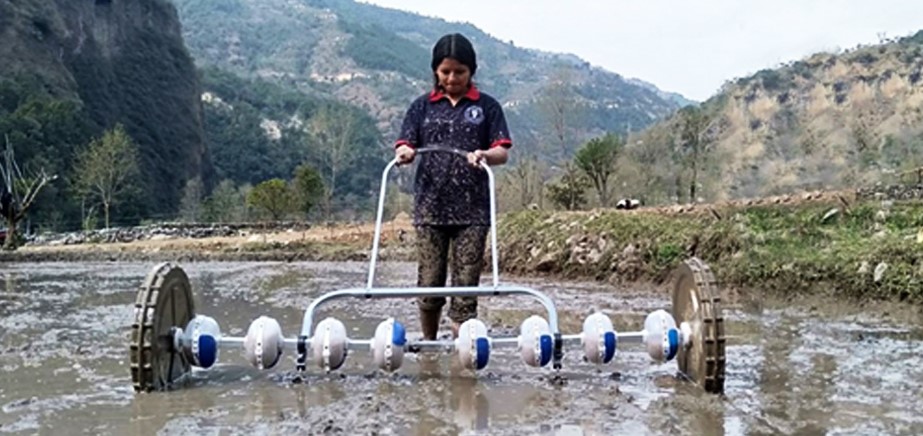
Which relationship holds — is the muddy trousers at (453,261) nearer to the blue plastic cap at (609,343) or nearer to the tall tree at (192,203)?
the blue plastic cap at (609,343)

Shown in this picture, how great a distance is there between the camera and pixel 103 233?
3631cm

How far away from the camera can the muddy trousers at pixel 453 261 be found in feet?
17.1

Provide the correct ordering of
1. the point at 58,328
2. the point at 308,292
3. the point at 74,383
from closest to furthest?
the point at 74,383
the point at 58,328
the point at 308,292

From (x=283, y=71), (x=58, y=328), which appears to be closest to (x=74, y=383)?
(x=58, y=328)

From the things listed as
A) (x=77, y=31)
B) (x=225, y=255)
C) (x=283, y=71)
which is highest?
(x=283, y=71)

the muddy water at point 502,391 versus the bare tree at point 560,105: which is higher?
the bare tree at point 560,105

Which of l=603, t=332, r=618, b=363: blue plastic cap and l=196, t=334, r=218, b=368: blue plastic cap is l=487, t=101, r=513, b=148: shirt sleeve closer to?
l=603, t=332, r=618, b=363: blue plastic cap

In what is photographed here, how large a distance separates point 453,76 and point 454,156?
450mm

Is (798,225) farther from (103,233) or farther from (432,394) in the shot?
(103,233)

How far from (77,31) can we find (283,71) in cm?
9429

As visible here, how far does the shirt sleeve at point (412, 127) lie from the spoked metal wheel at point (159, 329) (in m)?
1.48

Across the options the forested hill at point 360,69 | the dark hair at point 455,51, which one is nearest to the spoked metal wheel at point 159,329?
the dark hair at point 455,51

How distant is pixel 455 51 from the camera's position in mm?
5109

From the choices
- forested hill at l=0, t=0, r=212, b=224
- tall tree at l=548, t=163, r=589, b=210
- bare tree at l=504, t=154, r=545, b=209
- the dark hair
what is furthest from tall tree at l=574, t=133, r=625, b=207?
forested hill at l=0, t=0, r=212, b=224
